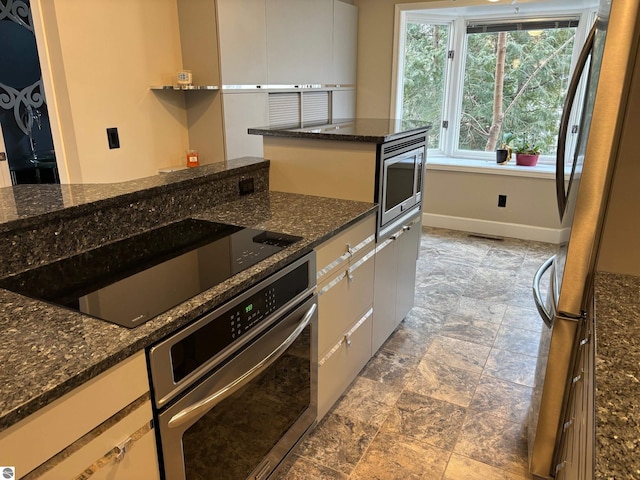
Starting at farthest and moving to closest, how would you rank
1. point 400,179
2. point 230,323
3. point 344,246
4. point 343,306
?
point 400,179 → point 343,306 → point 344,246 → point 230,323

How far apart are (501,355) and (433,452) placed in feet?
3.09

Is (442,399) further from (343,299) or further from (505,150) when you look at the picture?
(505,150)

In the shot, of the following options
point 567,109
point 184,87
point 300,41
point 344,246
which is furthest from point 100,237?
point 300,41

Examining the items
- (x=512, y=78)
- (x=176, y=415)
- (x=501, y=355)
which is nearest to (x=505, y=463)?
(x=501, y=355)

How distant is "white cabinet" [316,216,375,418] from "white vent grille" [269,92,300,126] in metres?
1.90

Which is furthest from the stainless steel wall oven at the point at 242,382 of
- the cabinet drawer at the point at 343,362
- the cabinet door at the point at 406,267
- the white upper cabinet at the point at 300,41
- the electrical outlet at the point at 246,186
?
the white upper cabinet at the point at 300,41

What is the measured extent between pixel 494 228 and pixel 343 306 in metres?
3.24

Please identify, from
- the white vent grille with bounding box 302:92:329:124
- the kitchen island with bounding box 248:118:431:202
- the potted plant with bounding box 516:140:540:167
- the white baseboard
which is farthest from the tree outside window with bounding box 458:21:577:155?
the kitchen island with bounding box 248:118:431:202

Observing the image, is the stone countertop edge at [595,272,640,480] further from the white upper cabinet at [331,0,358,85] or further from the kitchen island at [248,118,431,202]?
the white upper cabinet at [331,0,358,85]

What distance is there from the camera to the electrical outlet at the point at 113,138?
9.88ft

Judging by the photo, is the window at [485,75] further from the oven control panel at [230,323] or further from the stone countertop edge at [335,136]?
the oven control panel at [230,323]

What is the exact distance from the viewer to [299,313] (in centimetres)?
168

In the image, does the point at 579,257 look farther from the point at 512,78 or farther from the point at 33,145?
the point at 33,145

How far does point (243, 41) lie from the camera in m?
3.39
